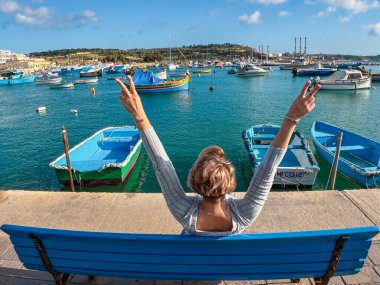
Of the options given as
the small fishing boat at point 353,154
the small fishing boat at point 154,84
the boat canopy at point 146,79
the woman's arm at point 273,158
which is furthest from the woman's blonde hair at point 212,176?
the boat canopy at point 146,79

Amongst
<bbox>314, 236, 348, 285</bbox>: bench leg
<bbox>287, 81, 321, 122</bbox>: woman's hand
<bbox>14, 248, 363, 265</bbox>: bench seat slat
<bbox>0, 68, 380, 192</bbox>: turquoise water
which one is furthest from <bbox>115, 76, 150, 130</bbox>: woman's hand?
<bbox>0, 68, 380, 192</bbox>: turquoise water

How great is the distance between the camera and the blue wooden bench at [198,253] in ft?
8.14

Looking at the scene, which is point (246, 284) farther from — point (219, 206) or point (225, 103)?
point (225, 103)

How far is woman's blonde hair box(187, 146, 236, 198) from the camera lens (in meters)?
2.07

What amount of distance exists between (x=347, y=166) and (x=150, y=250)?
404 inches

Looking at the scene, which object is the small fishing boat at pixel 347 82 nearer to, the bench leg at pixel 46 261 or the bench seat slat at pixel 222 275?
the bench seat slat at pixel 222 275

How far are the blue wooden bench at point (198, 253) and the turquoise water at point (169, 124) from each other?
889 cm

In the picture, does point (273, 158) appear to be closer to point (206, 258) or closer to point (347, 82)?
point (206, 258)

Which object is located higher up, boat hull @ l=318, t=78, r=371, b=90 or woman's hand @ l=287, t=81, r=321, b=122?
woman's hand @ l=287, t=81, r=321, b=122

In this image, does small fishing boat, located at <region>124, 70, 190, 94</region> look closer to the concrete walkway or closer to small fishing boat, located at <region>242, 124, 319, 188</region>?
small fishing boat, located at <region>242, 124, 319, 188</region>

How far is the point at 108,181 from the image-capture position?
11250 millimetres

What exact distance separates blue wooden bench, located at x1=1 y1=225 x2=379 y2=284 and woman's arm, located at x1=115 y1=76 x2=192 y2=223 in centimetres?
29

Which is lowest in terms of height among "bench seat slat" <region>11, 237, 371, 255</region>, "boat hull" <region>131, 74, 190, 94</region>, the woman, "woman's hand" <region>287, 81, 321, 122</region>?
"boat hull" <region>131, 74, 190, 94</region>

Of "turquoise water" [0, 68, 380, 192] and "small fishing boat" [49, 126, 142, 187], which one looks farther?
"turquoise water" [0, 68, 380, 192]
